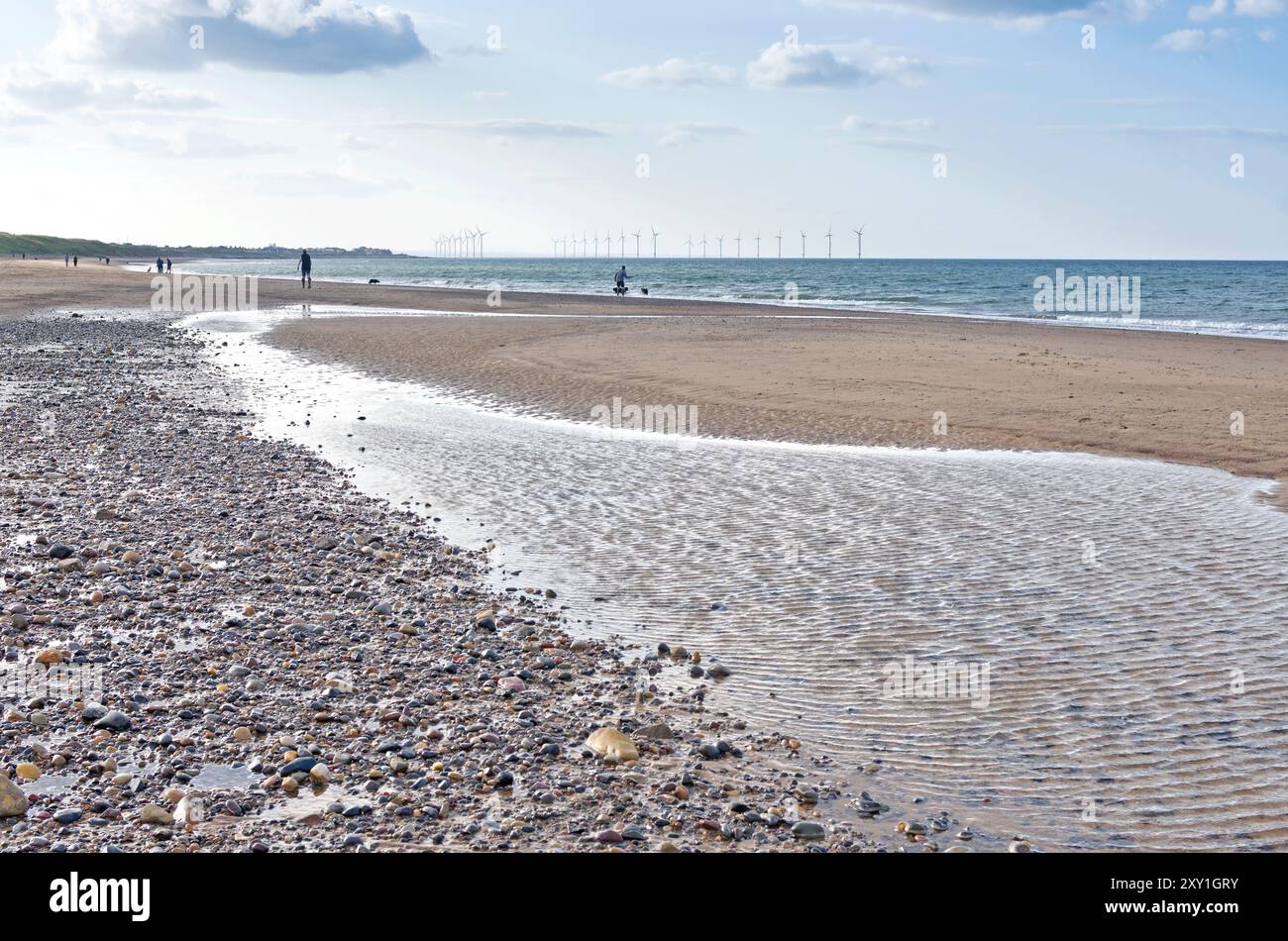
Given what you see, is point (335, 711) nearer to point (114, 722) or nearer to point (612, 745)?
point (114, 722)

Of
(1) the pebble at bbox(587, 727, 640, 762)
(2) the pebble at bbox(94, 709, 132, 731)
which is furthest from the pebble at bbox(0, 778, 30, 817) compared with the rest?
(1) the pebble at bbox(587, 727, 640, 762)

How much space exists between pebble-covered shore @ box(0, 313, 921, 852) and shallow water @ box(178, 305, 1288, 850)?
2.29ft

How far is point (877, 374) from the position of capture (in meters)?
27.4

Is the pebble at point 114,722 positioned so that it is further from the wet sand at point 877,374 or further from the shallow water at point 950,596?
the wet sand at point 877,374

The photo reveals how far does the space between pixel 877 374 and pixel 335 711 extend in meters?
21.8

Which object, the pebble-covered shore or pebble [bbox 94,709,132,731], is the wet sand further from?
pebble [bbox 94,709,132,731]

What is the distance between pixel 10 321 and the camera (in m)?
42.2

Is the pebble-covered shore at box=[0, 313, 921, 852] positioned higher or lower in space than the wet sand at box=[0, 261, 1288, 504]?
lower

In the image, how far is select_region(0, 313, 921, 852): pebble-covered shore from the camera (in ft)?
19.3

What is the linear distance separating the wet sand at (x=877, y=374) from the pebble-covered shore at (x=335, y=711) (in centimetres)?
1028

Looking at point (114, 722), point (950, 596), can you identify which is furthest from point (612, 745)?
point (950, 596)
